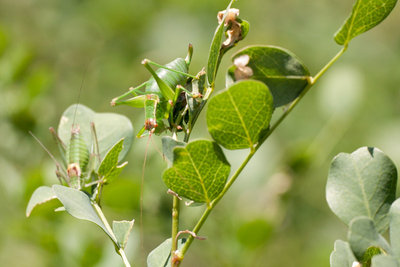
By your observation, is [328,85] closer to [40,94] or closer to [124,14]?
[40,94]

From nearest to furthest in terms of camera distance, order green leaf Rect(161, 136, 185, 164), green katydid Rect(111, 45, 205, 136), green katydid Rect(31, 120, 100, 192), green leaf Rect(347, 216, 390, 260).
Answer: green leaf Rect(347, 216, 390, 260)
green leaf Rect(161, 136, 185, 164)
green katydid Rect(111, 45, 205, 136)
green katydid Rect(31, 120, 100, 192)

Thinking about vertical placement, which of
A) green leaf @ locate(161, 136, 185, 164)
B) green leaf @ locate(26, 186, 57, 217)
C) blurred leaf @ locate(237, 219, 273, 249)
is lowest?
blurred leaf @ locate(237, 219, 273, 249)

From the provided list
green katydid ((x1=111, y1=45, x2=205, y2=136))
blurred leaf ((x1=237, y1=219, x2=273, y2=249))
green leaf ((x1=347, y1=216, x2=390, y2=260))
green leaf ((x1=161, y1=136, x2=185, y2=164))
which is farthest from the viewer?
blurred leaf ((x1=237, y1=219, x2=273, y2=249))

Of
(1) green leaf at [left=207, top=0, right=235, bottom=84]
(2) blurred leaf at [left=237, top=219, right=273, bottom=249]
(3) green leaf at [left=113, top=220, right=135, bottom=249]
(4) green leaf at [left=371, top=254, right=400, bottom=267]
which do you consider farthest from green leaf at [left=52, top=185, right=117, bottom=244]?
(2) blurred leaf at [left=237, top=219, right=273, bottom=249]

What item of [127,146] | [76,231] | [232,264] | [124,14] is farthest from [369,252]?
[124,14]

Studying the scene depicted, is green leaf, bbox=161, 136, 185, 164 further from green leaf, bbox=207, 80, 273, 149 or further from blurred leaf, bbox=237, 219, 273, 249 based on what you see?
blurred leaf, bbox=237, 219, 273, 249

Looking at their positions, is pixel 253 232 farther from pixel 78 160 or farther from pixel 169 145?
pixel 169 145

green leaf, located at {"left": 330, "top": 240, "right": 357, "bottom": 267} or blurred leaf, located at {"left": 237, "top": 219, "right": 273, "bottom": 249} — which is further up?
green leaf, located at {"left": 330, "top": 240, "right": 357, "bottom": 267}

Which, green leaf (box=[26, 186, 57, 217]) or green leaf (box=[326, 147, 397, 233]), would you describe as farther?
green leaf (box=[26, 186, 57, 217])

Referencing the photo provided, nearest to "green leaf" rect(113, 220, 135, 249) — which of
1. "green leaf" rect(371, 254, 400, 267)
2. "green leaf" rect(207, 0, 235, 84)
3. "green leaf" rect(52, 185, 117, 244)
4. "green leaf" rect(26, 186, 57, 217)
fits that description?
"green leaf" rect(52, 185, 117, 244)

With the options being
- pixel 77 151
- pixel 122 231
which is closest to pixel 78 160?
pixel 77 151
